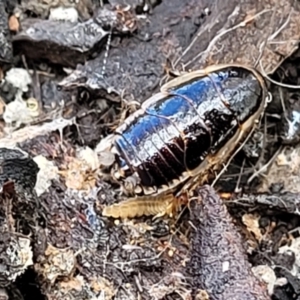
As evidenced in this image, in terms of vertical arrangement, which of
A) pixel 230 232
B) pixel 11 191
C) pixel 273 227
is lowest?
pixel 273 227

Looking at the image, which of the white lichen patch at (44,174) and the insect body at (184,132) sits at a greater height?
the insect body at (184,132)

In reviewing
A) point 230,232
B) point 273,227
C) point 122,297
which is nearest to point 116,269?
point 122,297

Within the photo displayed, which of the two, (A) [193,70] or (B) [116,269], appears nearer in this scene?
(B) [116,269]

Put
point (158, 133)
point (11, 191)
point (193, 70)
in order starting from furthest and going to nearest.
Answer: point (193, 70)
point (158, 133)
point (11, 191)

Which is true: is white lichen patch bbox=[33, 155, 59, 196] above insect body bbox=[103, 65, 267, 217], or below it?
below

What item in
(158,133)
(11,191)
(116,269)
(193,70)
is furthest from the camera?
(193,70)

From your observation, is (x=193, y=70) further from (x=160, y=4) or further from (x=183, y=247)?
(x=183, y=247)

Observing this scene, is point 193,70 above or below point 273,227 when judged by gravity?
above

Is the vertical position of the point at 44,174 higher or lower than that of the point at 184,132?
lower
